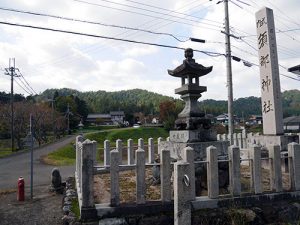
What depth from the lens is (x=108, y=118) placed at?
10919 centimetres

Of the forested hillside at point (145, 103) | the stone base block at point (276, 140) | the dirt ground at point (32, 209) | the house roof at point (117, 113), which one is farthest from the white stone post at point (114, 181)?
the house roof at point (117, 113)

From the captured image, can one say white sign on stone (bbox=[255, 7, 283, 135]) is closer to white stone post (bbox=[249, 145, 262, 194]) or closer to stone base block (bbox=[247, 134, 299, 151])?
stone base block (bbox=[247, 134, 299, 151])

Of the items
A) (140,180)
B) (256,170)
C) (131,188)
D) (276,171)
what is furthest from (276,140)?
(140,180)

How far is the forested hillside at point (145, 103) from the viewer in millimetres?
119312

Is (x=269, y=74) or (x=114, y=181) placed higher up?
(x=269, y=74)

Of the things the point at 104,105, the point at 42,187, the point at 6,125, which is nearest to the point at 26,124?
the point at 6,125

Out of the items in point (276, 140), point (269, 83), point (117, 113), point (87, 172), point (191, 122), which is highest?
point (117, 113)

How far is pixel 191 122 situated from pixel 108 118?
100m

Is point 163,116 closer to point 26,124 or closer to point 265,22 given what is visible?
point 26,124

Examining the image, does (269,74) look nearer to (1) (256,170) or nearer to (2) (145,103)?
(1) (256,170)

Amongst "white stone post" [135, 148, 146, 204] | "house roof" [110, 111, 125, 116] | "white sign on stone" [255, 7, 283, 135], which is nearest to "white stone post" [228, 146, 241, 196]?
"white stone post" [135, 148, 146, 204]

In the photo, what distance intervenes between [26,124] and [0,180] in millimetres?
22627

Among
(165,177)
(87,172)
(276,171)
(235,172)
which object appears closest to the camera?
(87,172)

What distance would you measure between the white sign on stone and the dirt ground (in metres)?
9.47
